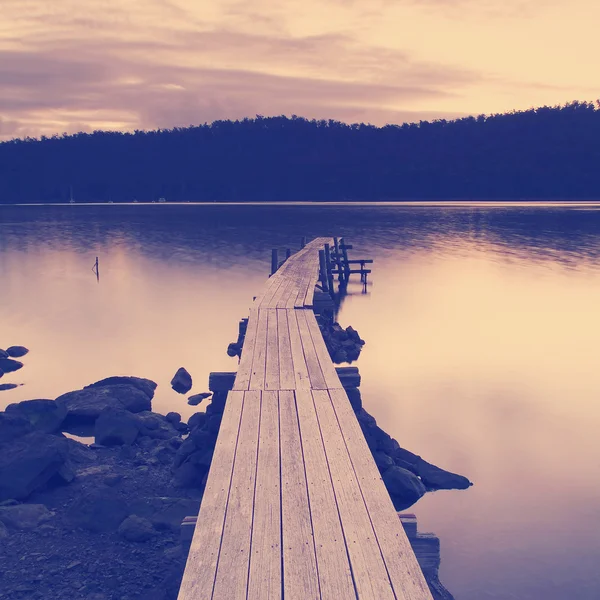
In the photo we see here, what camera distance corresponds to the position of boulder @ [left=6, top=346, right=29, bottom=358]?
58.7 feet

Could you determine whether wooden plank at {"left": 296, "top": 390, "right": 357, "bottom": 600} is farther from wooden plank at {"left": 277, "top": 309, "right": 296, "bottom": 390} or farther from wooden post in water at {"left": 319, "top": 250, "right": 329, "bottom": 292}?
wooden post in water at {"left": 319, "top": 250, "right": 329, "bottom": 292}

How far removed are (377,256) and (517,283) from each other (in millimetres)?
12829

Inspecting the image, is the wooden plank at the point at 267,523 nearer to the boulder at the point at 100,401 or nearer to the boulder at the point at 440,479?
the boulder at the point at 440,479

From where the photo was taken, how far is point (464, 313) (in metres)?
25.0

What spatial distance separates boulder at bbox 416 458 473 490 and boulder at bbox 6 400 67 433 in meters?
5.99

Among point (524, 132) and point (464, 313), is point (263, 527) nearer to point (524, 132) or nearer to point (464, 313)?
point (464, 313)

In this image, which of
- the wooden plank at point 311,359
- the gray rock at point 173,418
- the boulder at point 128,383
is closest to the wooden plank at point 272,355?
the wooden plank at point 311,359

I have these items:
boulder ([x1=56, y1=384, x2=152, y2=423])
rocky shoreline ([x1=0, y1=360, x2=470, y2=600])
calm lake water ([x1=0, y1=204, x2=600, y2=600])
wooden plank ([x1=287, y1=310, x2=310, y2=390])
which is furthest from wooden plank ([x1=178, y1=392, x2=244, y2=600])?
boulder ([x1=56, y1=384, x2=152, y2=423])

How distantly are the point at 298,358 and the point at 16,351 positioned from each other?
1160cm

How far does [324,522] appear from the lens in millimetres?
4656

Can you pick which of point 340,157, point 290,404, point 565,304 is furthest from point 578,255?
point 340,157

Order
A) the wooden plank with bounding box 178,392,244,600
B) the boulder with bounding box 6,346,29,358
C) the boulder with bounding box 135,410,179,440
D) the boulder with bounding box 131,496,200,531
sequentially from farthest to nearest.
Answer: the boulder with bounding box 6,346,29,358
the boulder with bounding box 135,410,179,440
the boulder with bounding box 131,496,200,531
the wooden plank with bounding box 178,392,244,600

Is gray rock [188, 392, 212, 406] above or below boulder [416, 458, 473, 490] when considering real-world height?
below

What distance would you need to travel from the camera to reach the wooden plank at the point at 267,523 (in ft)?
12.9
